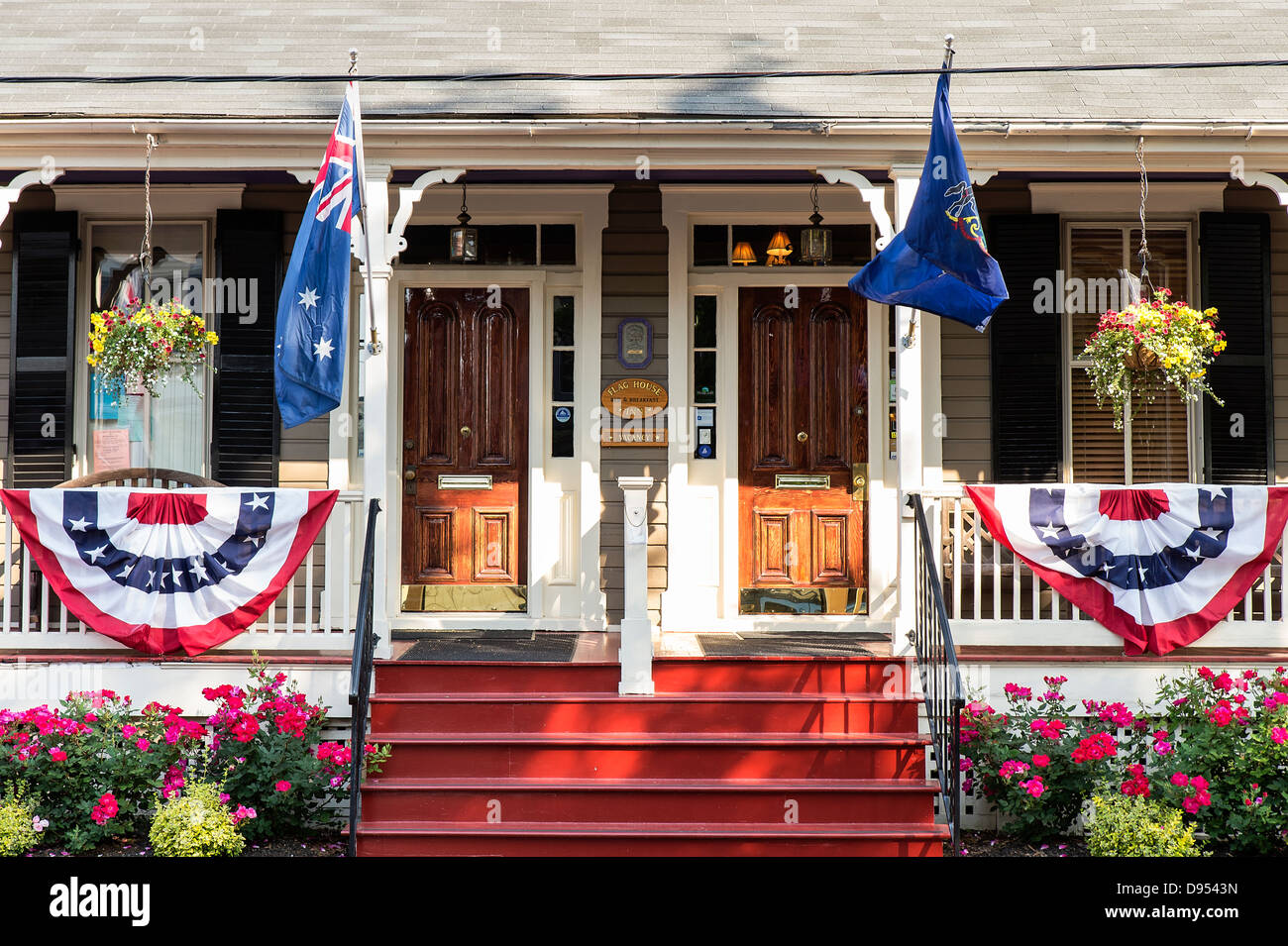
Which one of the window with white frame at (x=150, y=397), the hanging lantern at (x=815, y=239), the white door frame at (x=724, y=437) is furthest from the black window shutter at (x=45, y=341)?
the hanging lantern at (x=815, y=239)

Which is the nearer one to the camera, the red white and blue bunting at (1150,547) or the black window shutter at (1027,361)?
the red white and blue bunting at (1150,547)

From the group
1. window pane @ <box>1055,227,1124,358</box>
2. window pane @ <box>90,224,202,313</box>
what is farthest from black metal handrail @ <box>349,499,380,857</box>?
window pane @ <box>1055,227,1124,358</box>

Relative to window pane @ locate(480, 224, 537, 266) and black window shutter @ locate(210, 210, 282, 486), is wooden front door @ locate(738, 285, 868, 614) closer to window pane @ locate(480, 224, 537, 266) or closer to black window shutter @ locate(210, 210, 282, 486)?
window pane @ locate(480, 224, 537, 266)

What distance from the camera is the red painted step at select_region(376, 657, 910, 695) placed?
19.7 ft

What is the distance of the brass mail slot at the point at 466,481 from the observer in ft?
24.9

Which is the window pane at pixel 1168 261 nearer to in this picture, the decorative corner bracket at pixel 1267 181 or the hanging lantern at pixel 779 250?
the decorative corner bracket at pixel 1267 181

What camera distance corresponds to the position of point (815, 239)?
6.91 metres

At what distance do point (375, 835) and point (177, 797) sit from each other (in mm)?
939

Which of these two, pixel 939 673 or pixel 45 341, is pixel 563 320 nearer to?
pixel 45 341

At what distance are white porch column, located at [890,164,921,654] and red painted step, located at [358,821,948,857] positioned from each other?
3.87 ft

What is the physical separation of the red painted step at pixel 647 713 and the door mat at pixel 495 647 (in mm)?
307

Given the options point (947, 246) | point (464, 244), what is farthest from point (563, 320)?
point (947, 246)

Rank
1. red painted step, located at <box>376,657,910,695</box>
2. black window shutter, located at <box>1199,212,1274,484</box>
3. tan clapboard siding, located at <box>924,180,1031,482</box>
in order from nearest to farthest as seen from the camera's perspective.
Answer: red painted step, located at <box>376,657,910,695</box> < black window shutter, located at <box>1199,212,1274,484</box> < tan clapboard siding, located at <box>924,180,1031,482</box>
